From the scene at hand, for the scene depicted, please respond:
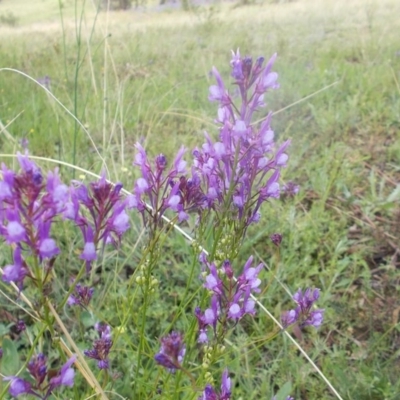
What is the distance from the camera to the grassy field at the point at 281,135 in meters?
1.51

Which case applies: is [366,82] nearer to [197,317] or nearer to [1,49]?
[1,49]

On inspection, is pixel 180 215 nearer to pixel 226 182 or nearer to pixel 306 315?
pixel 226 182

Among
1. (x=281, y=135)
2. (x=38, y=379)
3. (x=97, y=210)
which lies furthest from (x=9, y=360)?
(x=281, y=135)

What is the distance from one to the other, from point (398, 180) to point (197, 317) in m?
1.83

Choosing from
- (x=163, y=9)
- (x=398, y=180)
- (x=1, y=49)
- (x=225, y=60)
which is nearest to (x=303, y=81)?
(x=225, y=60)

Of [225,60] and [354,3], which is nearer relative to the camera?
[225,60]

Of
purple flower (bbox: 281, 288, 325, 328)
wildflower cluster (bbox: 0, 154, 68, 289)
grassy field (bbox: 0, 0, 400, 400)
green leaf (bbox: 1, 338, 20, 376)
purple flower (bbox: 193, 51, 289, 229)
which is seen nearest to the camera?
wildflower cluster (bbox: 0, 154, 68, 289)

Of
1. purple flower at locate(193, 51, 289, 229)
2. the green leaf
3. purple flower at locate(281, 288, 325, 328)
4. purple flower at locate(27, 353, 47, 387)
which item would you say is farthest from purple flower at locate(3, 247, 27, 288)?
the green leaf

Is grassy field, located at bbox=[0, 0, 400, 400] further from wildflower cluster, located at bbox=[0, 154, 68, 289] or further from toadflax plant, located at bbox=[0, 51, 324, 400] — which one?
wildflower cluster, located at bbox=[0, 154, 68, 289]

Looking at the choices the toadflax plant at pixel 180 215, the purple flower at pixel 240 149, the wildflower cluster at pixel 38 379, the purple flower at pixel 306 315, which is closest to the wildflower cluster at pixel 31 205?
the toadflax plant at pixel 180 215

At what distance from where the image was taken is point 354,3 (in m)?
4.65

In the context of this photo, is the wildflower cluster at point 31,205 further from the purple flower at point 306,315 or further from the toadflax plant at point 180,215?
the purple flower at point 306,315

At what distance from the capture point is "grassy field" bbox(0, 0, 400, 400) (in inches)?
59.4

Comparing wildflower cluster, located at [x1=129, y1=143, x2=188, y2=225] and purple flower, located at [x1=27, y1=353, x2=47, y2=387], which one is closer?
purple flower, located at [x1=27, y1=353, x2=47, y2=387]
